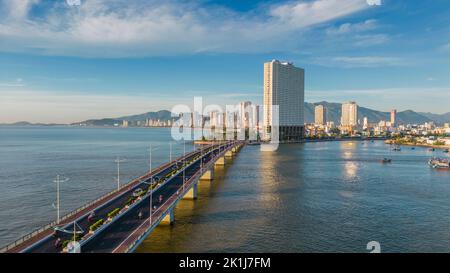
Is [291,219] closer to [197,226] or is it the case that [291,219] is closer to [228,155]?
[197,226]

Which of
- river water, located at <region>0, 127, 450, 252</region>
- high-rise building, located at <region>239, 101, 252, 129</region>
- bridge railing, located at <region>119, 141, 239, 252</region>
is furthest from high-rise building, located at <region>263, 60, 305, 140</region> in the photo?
bridge railing, located at <region>119, 141, 239, 252</region>

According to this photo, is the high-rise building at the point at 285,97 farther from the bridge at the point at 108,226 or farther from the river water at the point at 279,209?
the bridge at the point at 108,226

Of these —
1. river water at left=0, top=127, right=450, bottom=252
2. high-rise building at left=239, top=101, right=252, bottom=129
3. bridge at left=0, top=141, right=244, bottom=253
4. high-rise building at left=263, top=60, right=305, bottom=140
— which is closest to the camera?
bridge at left=0, top=141, right=244, bottom=253

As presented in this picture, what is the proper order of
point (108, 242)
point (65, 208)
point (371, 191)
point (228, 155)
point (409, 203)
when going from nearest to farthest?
1. point (108, 242)
2. point (65, 208)
3. point (409, 203)
4. point (371, 191)
5. point (228, 155)

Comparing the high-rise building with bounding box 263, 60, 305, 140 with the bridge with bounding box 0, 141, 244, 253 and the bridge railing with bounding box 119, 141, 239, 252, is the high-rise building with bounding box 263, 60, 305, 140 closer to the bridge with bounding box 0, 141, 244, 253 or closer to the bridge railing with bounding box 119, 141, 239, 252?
the bridge with bounding box 0, 141, 244, 253

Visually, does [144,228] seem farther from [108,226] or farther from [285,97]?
[285,97]

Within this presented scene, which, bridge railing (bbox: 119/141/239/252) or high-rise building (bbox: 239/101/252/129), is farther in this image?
high-rise building (bbox: 239/101/252/129)

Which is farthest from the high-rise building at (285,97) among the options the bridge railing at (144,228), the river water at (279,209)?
the bridge railing at (144,228)

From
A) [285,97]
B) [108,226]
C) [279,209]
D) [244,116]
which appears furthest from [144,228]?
[244,116]
